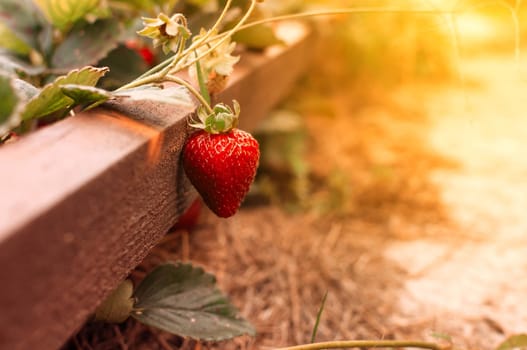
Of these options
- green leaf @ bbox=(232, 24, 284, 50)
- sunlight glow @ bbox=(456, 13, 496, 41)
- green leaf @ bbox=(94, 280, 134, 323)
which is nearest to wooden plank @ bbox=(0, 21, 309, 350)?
green leaf @ bbox=(94, 280, 134, 323)

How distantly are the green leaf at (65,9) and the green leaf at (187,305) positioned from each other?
525 mm

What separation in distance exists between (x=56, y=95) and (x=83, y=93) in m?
0.03

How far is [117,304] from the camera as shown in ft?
2.68

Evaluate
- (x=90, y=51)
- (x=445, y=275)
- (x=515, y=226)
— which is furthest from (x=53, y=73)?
(x=515, y=226)

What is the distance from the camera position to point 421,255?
154 centimetres

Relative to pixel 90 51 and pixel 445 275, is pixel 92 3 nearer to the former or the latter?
pixel 90 51

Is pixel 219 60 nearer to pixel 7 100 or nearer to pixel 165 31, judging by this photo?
pixel 165 31

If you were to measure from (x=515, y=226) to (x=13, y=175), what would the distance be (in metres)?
1.56

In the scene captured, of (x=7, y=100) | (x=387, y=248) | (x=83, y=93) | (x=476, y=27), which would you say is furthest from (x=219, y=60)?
(x=476, y=27)

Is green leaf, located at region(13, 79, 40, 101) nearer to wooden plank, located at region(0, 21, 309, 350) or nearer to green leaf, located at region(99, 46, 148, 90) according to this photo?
wooden plank, located at region(0, 21, 309, 350)

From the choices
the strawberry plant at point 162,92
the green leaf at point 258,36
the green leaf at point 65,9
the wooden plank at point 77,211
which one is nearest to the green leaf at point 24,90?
the strawberry plant at point 162,92

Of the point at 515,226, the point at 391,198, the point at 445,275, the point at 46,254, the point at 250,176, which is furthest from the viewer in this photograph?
the point at 391,198

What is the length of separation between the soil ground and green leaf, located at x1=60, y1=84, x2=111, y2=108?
0.46 meters

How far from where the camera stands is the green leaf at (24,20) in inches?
44.9
